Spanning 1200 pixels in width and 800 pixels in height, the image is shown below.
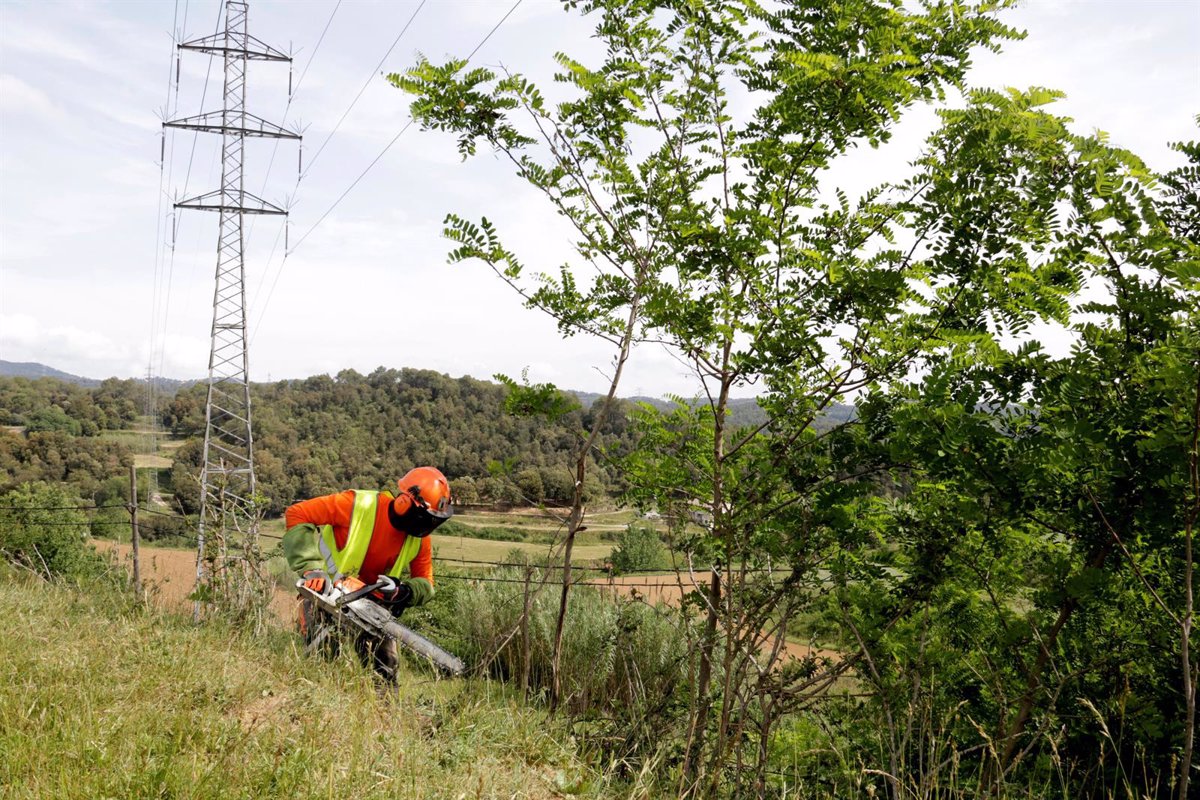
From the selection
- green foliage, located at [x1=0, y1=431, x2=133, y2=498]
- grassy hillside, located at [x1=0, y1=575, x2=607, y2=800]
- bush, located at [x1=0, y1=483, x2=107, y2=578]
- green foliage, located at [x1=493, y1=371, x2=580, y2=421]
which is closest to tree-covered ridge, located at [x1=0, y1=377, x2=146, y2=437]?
green foliage, located at [x1=0, y1=431, x2=133, y2=498]

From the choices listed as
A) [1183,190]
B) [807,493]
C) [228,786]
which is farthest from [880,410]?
[228,786]

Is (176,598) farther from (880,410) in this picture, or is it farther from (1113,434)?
(1113,434)

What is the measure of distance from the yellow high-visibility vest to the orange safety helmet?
21 centimetres

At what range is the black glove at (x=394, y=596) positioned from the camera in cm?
465

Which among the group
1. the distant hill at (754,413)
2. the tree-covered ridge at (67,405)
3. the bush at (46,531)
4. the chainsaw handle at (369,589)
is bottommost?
the bush at (46,531)

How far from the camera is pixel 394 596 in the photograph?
4.69 meters

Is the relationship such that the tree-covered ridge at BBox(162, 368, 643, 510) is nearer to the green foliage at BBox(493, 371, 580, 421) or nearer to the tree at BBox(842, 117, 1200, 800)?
the green foliage at BBox(493, 371, 580, 421)

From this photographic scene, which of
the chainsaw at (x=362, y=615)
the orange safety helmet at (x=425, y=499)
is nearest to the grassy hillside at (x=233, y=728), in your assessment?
the chainsaw at (x=362, y=615)

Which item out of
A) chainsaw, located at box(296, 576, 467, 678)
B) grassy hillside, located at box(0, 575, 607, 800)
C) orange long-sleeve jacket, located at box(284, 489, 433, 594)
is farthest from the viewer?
orange long-sleeve jacket, located at box(284, 489, 433, 594)

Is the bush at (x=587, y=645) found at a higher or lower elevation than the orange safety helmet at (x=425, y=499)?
lower

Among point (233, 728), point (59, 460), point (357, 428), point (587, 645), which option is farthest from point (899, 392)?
point (59, 460)

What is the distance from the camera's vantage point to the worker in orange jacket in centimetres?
477

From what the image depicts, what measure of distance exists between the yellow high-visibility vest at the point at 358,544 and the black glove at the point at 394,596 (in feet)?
0.67

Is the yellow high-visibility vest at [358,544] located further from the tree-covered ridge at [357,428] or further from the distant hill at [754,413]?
the tree-covered ridge at [357,428]
